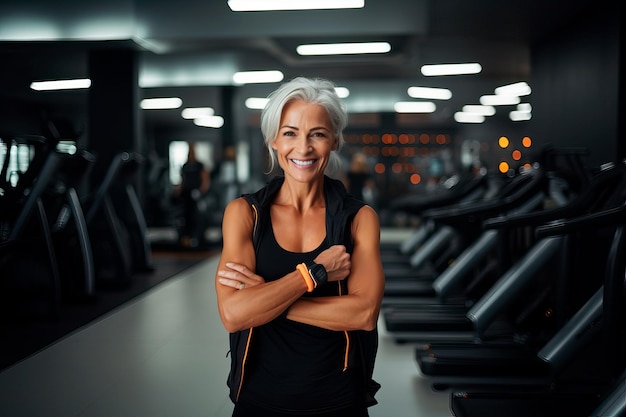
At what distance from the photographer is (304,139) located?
1.58m

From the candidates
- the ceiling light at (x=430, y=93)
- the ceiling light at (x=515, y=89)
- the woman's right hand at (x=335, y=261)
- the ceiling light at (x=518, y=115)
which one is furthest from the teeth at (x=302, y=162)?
the ceiling light at (x=518, y=115)

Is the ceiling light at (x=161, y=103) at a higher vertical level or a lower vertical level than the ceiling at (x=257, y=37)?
lower

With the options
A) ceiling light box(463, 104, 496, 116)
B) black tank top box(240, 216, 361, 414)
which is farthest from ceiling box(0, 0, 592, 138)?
black tank top box(240, 216, 361, 414)

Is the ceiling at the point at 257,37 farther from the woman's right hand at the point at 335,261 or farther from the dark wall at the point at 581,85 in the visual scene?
the woman's right hand at the point at 335,261

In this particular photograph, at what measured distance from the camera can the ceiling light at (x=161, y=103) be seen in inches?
531

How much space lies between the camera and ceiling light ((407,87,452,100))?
1228 cm

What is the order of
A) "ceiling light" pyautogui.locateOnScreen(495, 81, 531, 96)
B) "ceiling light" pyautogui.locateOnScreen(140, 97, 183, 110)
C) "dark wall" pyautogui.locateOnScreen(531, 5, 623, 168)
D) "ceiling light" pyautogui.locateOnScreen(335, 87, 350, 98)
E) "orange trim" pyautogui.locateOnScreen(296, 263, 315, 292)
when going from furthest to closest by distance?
"ceiling light" pyautogui.locateOnScreen(140, 97, 183, 110) → "ceiling light" pyautogui.locateOnScreen(335, 87, 350, 98) → "ceiling light" pyautogui.locateOnScreen(495, 81, 531, 96) → "dark wall" pyautogui.locateOnScreen(531, 5, 623, 168) → "orange trim" pyautogui.locateOnScreen(296, 263, 315, 292)

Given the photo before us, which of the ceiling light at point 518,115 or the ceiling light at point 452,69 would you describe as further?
the ceiling light at point 518,115

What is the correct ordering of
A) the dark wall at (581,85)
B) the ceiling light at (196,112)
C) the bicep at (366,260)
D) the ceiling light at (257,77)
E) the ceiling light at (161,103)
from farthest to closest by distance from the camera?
the ceiling light at (196,112) → the ceiling light at (161,103) → the ceiling light at (257,77) → the dark wall at (581,85) → the bicep at (366,260)

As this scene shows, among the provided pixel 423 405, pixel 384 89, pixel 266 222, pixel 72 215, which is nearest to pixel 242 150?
pixel 384 89

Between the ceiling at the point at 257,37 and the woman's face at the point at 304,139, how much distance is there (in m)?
2.91

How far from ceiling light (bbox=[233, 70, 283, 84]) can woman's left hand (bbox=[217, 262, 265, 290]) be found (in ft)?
30.4

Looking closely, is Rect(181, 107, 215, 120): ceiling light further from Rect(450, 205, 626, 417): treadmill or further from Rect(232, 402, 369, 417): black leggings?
Rect(232, 402, 369, 417): black leggings

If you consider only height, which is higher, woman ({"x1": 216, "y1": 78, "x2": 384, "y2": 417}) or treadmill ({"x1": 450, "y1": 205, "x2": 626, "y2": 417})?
woman ({"x1": 216, "y1": 78, "x2": 384, "y2": 417})
